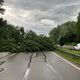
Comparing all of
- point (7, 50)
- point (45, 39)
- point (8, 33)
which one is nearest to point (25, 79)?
point (7, 50)

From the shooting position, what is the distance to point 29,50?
46656 millimetres

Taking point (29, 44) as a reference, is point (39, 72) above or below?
below

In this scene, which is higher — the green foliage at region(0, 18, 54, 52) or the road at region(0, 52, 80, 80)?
the green foliage at region(0, 18, 54, 52)

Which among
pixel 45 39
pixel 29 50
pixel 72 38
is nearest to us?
pixel 29 50

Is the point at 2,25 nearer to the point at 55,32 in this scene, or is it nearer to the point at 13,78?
the point at 13,78

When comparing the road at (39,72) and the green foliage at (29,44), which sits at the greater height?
the green foliage at (29,44)

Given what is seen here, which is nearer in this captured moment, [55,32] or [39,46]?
[39,46]

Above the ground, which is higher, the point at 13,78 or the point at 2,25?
the point at 2,25

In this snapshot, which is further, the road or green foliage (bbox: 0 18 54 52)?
green foliage (bbox: 0 18 54 52)

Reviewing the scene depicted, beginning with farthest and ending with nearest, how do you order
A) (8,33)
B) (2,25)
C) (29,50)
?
(2,25) < (8,33) < (29,50)

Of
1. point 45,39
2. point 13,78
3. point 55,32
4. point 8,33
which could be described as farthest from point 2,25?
point 55,32

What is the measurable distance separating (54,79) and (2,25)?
57.2m

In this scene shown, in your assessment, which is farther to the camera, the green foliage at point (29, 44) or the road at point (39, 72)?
the green foliage at point (29, 44)

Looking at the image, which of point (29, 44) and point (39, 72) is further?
point (29, 44)
